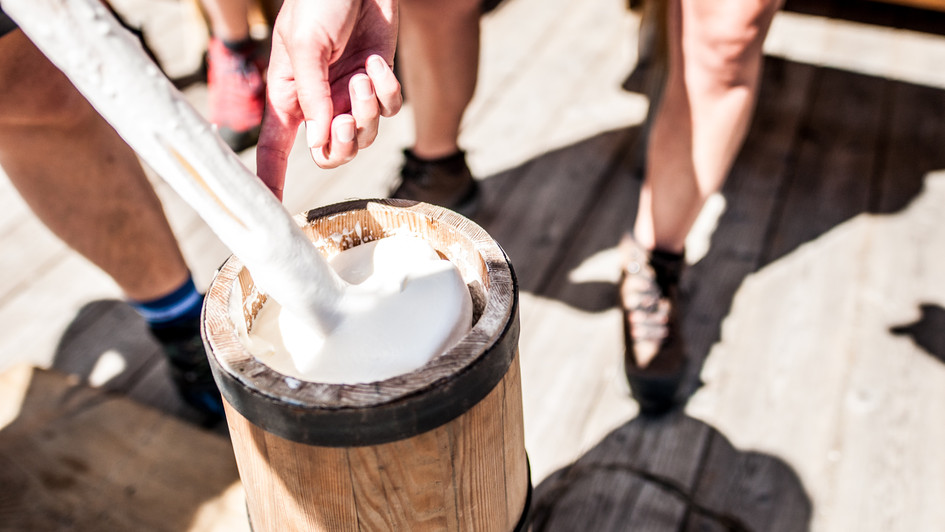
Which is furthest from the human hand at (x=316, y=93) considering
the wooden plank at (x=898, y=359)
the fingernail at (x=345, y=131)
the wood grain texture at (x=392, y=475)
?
the wooden plank at (x=898, y=359)

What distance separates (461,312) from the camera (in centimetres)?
67

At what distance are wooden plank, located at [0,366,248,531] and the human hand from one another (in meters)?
0.62

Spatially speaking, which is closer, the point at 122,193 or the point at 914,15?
the point at 122,193

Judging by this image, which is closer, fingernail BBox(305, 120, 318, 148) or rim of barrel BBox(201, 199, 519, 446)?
rim of barrel BBox(201, 199, 519, 446)

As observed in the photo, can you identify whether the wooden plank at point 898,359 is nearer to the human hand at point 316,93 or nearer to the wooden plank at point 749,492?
the wooden plank at point 749,492

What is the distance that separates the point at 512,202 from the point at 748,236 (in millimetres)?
576

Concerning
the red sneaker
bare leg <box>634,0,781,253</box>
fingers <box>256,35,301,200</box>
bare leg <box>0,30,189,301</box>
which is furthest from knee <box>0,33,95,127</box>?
bare leg <box>634,0,781,253</box>

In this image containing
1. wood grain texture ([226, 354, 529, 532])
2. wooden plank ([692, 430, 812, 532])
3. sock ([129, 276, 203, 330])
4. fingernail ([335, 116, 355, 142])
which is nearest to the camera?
wood grain texture ([226, 354, 529, 532])

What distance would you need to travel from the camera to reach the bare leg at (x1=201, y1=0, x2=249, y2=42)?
200 centimetres

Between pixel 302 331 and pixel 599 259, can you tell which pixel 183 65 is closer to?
pixel 599 259

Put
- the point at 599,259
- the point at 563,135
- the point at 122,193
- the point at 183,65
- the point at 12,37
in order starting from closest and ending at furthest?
the point at 12,37 < the point at 122,193 < the point at 599,259 < the point at 563,135 < the point at 183,65

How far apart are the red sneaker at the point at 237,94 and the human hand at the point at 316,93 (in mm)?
1226

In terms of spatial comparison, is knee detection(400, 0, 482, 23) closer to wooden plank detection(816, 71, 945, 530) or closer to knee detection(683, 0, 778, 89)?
knee detection(683, 0, 778, 89)

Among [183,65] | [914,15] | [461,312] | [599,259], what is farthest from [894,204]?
[183,65]
